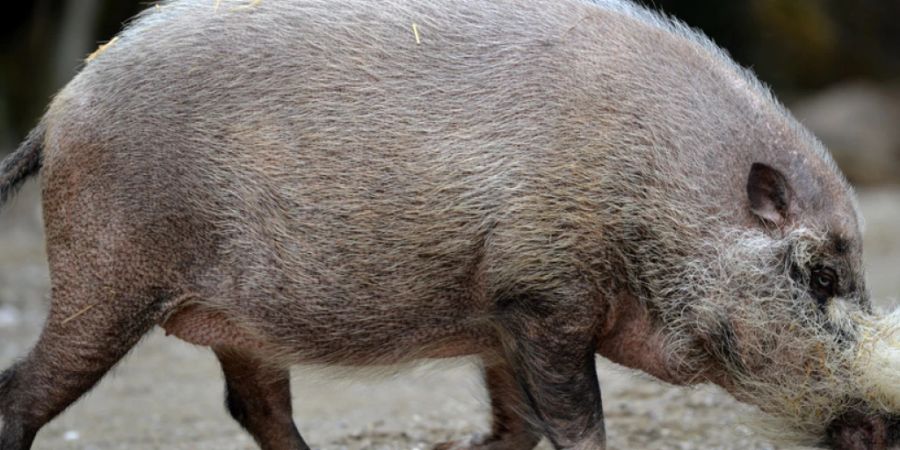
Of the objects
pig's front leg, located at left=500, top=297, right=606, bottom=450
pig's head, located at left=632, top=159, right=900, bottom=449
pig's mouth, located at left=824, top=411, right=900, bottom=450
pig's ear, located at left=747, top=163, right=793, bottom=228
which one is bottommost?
pig's front leg, located at left=500, top=297, right=606, bottom=450

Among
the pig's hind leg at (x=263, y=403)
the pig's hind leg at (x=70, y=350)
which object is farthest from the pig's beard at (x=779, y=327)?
the pig's hind leg at (x=70, y=350)

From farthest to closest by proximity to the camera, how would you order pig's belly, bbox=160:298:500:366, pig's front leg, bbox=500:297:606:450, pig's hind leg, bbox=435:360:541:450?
1. pig's hind leg, bbox=435:360:541:450
2. pig's belly, bbox=160:298:500:366
3. pig's front leg, bbox=500:297:606:450

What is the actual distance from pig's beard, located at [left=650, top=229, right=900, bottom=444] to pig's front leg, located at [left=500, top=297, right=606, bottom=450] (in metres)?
0.33

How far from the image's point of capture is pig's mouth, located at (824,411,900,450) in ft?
16.0

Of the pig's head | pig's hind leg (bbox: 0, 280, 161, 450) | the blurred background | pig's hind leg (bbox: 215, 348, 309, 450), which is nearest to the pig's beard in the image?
the pig's head

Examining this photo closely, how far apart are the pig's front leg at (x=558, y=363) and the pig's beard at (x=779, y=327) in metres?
0.33

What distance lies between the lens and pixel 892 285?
1052 centimetres

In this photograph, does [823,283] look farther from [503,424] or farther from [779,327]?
[503,424]

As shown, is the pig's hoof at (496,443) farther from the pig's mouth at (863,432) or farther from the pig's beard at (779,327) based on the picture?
the pig's mouth at (863,432)

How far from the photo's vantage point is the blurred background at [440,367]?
6918mm

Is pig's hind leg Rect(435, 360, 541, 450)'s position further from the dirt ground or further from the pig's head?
the pig's head

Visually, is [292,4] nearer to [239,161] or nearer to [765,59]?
[239,161]

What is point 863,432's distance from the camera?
495 cm

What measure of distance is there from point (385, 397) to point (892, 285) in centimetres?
447
